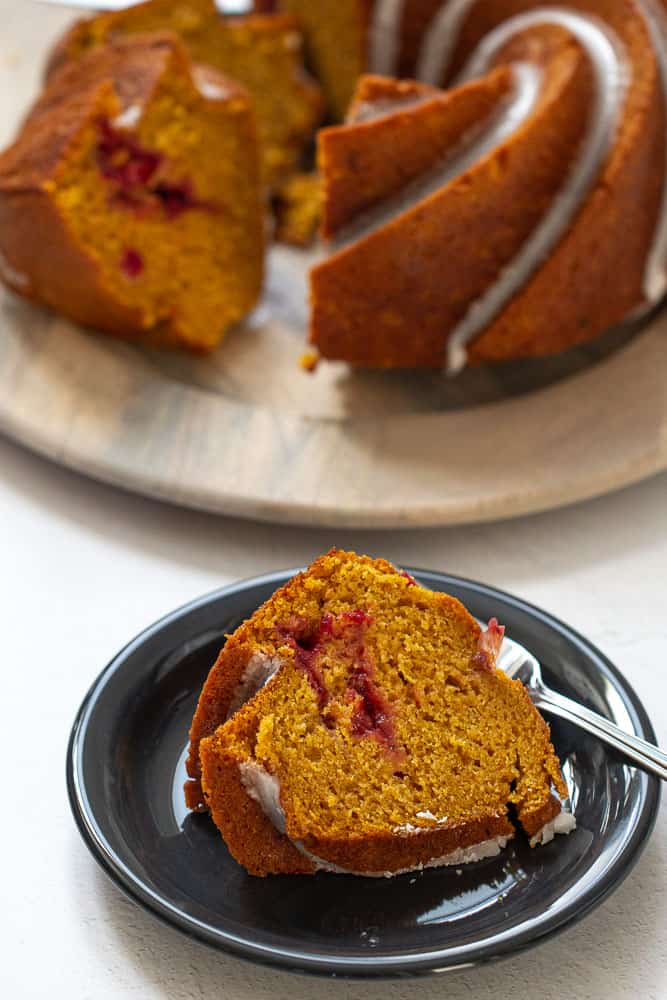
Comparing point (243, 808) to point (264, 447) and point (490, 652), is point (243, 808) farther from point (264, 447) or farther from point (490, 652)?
point (264, 447)

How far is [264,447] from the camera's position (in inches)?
92.0

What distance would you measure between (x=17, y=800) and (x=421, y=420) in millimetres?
1078

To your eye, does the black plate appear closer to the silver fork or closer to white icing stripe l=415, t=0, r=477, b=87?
the silver fork

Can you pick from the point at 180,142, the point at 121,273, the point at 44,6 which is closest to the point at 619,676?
the point at 121,273

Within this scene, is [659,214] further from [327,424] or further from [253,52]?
[253,52]

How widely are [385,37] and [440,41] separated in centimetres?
17

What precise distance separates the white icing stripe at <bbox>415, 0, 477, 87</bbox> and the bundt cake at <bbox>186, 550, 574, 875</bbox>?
5.52 feet

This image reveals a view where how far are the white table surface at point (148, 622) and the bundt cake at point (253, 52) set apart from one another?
1.11 meters

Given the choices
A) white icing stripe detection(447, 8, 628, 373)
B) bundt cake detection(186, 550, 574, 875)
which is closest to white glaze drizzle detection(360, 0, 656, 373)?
white icing stripe detection(447, 8, 628, 373)

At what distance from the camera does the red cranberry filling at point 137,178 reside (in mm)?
2508

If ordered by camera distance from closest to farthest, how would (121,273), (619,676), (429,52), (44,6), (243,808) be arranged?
(243,808) → (619,676) → (121,273) → (429,52) → (44,6)

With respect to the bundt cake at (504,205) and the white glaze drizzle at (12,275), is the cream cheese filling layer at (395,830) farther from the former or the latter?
the white glaze drizzle at (12,275)

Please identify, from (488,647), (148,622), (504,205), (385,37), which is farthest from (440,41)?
(488,647)

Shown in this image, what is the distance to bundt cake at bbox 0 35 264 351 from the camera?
2455 millimetres
